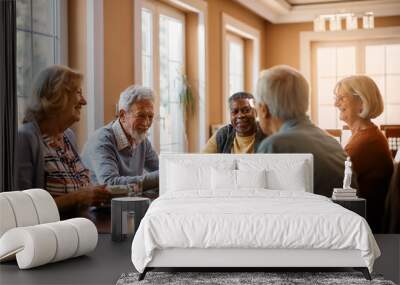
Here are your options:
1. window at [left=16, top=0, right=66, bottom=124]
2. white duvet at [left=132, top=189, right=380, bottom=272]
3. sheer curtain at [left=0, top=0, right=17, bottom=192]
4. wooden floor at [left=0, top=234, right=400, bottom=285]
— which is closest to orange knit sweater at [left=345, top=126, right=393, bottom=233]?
wooden floor at [left=0, top=234, right=400, bottom=285]

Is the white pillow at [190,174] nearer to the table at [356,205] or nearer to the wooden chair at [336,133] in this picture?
the wooden chair at [336,133]

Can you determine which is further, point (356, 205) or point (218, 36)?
point (218, 36)

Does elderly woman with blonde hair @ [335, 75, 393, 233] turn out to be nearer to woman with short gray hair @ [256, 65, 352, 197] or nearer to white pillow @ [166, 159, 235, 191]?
woman with short gray hair @ [256, 65, 352, 197]

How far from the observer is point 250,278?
199 inches

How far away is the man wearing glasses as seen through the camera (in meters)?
6.98

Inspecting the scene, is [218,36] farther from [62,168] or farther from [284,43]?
[62,168]

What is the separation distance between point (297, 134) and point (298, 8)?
145cm

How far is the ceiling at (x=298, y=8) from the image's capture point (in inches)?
280

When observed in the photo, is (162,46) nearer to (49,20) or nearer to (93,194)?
(49,20)

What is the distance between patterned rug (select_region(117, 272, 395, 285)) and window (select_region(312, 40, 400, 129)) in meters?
2.21

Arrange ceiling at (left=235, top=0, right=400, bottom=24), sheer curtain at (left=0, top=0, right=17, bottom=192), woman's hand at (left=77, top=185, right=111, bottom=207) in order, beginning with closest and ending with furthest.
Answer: sheer curtain at (left=0, top=0, right=17, bottom=192) → woman's hand at (left=77, top=185, right=111, bottom=207) → ceiling at (left=235, top=0, right=400, bottom=24)

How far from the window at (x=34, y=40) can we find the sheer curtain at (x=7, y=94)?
0.52ft

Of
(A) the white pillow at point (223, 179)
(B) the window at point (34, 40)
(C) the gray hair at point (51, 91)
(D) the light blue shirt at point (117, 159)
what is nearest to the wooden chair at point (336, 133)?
(A) the white pillow at point (223, 179)

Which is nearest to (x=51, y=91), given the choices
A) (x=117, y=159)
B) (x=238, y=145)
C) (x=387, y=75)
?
(x=117, y=159)
